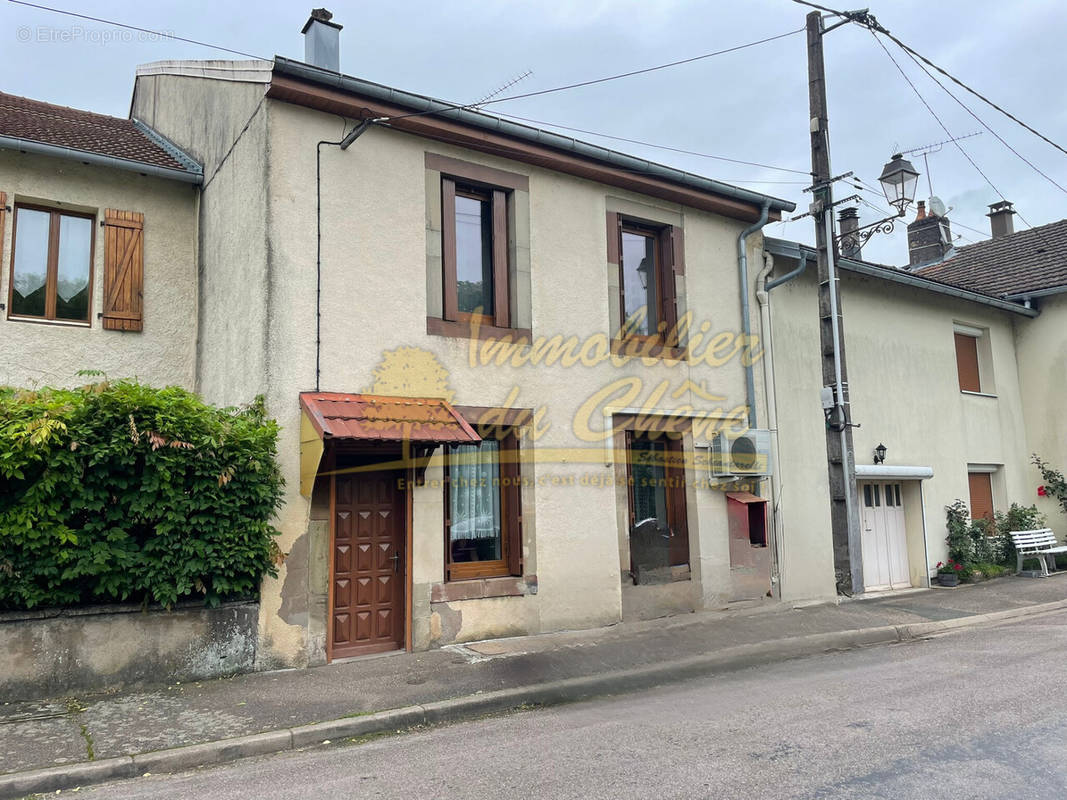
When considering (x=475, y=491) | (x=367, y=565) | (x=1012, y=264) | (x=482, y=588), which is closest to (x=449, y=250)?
(x=475, y=491)

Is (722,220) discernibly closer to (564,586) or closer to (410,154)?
(410,154)

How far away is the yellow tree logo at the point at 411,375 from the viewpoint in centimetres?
837

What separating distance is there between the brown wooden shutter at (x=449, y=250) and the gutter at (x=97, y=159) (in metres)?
3.20

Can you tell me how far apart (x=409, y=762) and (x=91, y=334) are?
262 inches

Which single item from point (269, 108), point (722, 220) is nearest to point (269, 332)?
point (269, 108)

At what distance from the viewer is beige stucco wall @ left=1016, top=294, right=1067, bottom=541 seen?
15914 mm

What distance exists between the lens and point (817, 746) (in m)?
5.18

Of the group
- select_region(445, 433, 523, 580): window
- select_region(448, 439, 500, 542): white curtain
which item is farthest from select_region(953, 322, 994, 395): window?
select_region(448, 439, 500, 542): white curtain

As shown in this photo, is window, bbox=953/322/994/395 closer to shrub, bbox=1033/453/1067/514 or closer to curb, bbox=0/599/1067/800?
shrub, bbox=1033/453/1067/514

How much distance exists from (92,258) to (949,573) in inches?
547

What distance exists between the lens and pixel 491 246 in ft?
31.3

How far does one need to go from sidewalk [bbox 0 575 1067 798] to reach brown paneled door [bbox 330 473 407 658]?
318 millimetres

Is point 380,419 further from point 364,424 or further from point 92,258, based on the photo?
point 92,258

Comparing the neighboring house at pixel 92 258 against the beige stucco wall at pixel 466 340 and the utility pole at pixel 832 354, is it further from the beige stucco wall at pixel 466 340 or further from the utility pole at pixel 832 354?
the utility pole at pixel 832 354
